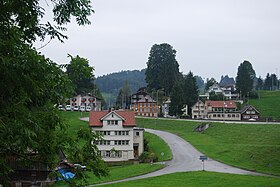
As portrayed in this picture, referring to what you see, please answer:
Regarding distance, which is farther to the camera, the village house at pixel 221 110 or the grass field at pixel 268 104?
the grass field at pixel 268 104

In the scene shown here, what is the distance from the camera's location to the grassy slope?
44250 millimetres

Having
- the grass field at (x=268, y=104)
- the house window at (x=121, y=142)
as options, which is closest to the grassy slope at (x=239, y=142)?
the house window at (x=121, y=142)

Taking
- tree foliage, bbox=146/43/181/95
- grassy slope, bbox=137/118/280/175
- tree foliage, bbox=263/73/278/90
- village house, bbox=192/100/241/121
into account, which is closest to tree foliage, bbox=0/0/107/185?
grassy slope, bbox=137/118/280/175

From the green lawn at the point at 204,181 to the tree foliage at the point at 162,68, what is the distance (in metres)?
74.4

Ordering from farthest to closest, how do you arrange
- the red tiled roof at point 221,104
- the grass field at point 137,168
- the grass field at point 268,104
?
the grass field at point 268,104, the red tiled roof at point 221,104, the grass field at point 137,168

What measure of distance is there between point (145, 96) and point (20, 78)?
93.4 metres

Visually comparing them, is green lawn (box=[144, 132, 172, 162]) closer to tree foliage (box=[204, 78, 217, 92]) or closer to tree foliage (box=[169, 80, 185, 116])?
tree foliage (box=[169, 80, 185, 116])

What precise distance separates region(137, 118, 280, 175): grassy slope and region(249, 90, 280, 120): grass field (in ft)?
94.4

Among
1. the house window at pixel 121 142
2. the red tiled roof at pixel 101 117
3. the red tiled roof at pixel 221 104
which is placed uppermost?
the red tiled roof at pixel 221 104

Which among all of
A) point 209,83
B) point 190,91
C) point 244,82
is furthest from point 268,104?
point 209,83

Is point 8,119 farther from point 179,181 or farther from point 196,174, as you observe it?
point 196,174

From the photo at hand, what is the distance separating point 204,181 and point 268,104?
7872 cm

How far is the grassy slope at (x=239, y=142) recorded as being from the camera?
145ft

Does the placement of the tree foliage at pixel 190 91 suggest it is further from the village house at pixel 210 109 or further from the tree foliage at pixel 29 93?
the tree foliage at pixel 29 93
